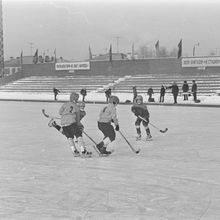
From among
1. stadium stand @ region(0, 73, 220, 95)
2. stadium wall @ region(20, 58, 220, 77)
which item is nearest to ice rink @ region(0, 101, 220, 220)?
stadium stand @ region(0, 73, 220, 95)

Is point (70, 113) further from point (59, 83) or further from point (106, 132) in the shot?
point (59, 83)

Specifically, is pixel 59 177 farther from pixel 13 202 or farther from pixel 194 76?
pixel 194 76

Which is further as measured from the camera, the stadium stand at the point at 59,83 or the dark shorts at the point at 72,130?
the stadium stand at the point at 59,83

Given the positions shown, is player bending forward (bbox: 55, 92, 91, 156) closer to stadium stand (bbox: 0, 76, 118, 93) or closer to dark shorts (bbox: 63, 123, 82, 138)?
dark shorts (bbox: 63, 123, 82, 138)

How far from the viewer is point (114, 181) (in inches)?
240

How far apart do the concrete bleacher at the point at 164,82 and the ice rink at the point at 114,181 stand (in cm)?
2490

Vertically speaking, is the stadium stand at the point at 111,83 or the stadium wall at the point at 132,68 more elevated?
the stadium wall at the point at 132,68

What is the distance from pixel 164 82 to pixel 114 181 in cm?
3257

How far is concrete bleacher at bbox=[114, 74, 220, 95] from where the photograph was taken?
3477 cm

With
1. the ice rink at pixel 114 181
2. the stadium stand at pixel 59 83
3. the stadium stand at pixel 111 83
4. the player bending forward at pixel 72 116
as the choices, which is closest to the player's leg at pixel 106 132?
the ice rink at pixel 114 181

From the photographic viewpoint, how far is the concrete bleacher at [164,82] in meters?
34.8

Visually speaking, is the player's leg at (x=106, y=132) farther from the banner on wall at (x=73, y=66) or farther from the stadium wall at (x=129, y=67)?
the banner on wall at (x=73, y=66)

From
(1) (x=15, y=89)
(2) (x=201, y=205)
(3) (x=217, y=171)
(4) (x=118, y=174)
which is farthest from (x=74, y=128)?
(1) (x=15, y=89)

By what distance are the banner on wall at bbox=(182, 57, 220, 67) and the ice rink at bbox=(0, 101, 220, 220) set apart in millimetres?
28762
